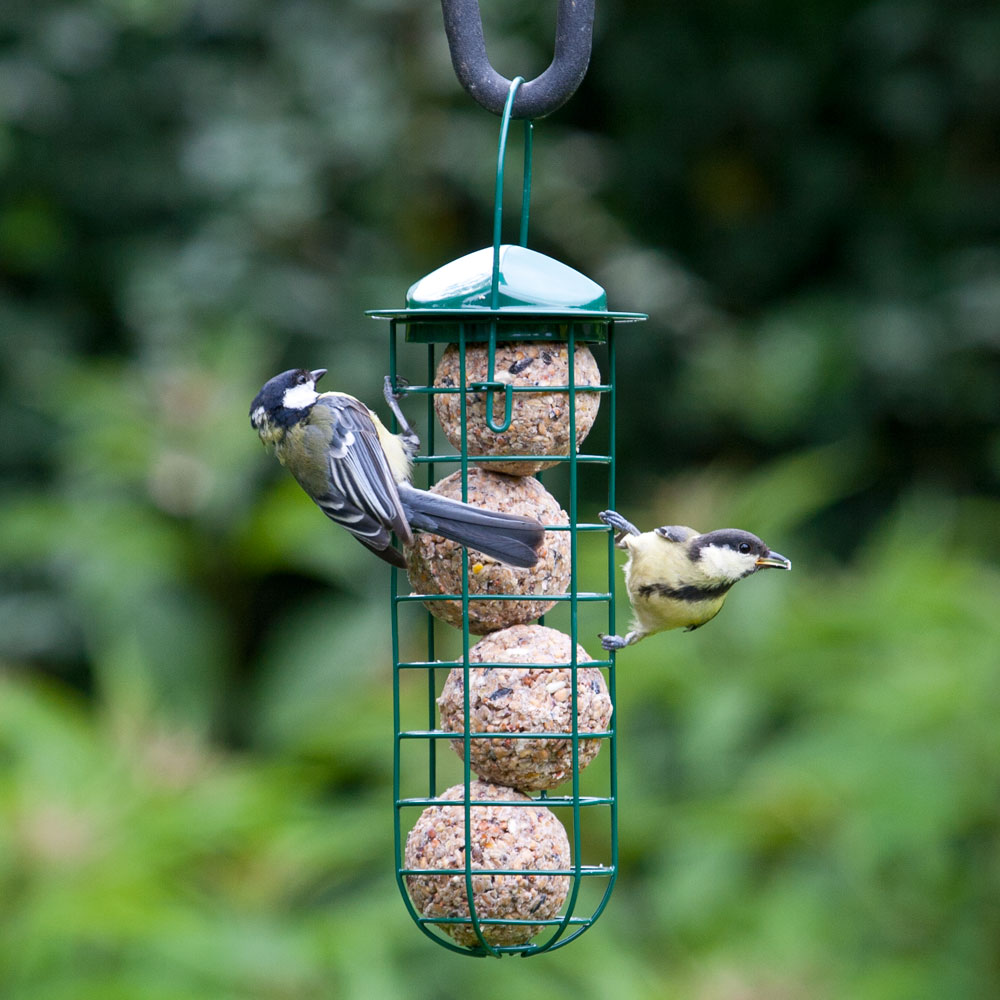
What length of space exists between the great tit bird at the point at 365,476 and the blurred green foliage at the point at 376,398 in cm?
188

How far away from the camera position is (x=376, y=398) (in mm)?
8047

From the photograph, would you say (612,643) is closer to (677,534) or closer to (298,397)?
(677,534)

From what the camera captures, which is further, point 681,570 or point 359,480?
point 681,570

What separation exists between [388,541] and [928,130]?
6522mm

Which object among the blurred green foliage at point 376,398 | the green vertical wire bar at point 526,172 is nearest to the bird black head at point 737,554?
the green vertical wire bar at point 526,172

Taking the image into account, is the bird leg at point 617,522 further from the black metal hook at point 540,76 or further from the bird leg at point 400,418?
Result: the black metal hook at point 540,76

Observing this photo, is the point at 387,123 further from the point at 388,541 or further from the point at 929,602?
the point at 388,541

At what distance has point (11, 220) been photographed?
906 cm

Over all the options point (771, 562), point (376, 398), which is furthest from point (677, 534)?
point (376, 398)

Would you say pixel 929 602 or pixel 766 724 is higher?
pixel 929 602

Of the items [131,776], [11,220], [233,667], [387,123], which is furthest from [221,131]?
[131,776]

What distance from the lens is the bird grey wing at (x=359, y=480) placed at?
396 centimetres

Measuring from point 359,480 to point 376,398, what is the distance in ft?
13.1

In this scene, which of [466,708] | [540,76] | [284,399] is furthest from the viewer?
[284,399]
